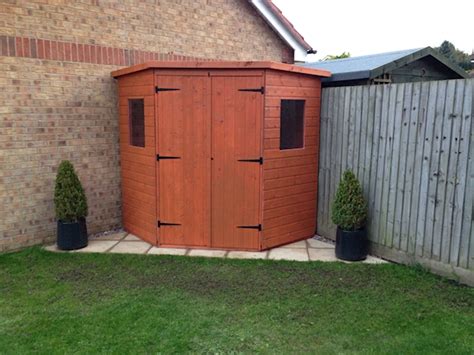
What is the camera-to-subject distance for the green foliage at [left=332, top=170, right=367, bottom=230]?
499 centimetres

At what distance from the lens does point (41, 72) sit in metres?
5.43

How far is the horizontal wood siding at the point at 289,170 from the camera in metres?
5.32

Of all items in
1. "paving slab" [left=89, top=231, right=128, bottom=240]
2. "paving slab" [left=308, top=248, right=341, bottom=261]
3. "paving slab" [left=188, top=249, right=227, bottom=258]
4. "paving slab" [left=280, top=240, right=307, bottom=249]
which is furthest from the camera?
"paving slab" [left=89, top=231, right=128, bottom=240]

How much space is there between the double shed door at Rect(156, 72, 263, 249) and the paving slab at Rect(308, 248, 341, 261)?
768 millimetres

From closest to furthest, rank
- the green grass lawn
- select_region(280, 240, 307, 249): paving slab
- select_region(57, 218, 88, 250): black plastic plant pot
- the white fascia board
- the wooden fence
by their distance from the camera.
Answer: the green grass lawn
the wooden fence
select_region(57, 218, 88, 250): black plastic plant pot
select_region(280, 240, 307, 249): paving slab
the white fascia board

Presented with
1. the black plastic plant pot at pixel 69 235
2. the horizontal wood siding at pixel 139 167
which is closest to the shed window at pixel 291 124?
the horizontal wood siding at pixel 139 167

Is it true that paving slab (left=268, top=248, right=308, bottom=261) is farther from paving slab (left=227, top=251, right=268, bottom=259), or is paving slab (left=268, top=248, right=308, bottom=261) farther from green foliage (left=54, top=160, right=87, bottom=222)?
green foliage (left=54, top=160, right=87, bottom=222)

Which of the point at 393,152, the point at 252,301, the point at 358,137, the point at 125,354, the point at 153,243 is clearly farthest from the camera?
the point at 153,243

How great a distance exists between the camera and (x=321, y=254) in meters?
5.36

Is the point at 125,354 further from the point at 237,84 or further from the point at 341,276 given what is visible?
the point at 237,84

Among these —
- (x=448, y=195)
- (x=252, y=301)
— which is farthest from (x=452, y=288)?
(x=252, y=301)

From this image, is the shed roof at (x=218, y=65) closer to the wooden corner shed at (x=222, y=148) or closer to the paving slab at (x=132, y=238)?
the wooden corner shed at (x=222, y=148)

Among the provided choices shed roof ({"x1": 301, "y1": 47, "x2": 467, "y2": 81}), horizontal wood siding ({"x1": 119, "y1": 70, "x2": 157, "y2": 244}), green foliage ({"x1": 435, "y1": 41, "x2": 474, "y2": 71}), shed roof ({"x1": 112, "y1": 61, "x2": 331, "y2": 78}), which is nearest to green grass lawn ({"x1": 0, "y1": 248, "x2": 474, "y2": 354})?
horizontal wood siding ({"x1": 119, "y1": 70, "x2": 157, "y2": 244})

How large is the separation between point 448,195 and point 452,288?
3.25ft
